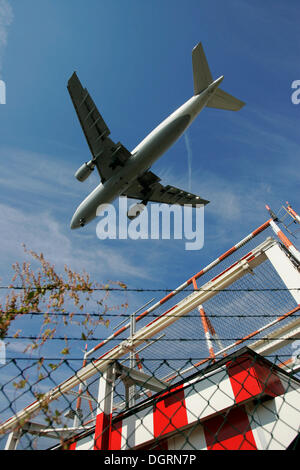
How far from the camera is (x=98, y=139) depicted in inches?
588

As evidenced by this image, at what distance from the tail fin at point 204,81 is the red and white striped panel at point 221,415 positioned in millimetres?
15083

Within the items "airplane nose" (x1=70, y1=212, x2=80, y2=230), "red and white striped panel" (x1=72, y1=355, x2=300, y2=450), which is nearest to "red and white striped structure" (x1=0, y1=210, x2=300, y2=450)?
"red and white striped panel" (x1=72, y1=355, x2=300, y2=450)

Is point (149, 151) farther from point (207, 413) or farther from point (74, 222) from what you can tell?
point (207, 413)

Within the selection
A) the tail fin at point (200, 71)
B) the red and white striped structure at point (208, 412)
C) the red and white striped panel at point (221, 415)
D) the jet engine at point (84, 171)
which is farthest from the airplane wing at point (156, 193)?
the red and white striped panel at point (221, 415)

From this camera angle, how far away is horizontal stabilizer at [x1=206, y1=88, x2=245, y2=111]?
52.5 ft

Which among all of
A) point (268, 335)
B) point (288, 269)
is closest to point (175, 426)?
point (268, 335)

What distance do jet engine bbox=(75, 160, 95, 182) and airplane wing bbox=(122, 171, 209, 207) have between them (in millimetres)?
2939

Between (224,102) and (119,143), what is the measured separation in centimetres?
708

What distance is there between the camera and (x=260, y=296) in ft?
17.5

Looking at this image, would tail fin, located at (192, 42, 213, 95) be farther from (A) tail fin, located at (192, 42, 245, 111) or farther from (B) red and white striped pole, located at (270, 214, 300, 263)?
(B) red and white striped pole, located at (270, 214, 300, 263)

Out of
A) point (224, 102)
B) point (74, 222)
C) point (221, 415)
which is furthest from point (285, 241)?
point (224, 102)

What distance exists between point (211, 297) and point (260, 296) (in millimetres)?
996
